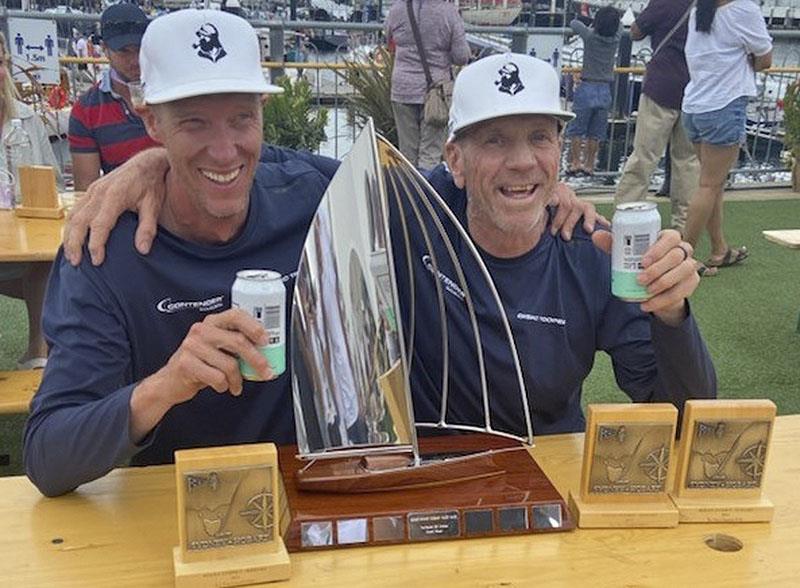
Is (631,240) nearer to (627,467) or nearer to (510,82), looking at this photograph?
(627,467)

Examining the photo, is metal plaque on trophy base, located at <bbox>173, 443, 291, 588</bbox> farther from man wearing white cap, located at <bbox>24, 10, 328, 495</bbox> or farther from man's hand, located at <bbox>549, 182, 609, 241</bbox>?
man's hand, located at <bbox>549, 182, 609, 241</bbox>

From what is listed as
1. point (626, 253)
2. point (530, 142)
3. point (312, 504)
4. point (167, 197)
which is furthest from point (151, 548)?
point (530, 142)

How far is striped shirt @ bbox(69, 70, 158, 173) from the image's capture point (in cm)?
421

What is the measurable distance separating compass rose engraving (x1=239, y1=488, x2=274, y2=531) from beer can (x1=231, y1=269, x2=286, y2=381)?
0.65ft

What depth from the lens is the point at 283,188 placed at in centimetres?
216

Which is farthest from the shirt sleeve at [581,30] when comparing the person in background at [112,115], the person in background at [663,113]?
the person in background at [112,115]

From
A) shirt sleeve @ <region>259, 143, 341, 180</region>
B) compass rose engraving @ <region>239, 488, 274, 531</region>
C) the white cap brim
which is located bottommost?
compass rose engraving @ <region>239, 488, 274, 531</region>

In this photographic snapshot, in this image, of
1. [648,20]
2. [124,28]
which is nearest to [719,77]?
[648,20]

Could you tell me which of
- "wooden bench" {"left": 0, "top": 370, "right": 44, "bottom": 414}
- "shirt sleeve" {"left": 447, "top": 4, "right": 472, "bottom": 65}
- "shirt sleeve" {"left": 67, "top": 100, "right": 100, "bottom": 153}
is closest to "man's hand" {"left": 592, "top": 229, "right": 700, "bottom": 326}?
"wooden bench" {"left": 0, "top": 370, "right": 44, "bottom": 414}

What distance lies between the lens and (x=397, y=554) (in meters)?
1.48

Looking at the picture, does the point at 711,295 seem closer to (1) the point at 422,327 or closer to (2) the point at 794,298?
(2) the point at 794,298

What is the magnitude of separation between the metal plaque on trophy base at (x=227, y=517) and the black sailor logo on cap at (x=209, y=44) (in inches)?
31.5

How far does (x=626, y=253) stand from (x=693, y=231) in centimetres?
429

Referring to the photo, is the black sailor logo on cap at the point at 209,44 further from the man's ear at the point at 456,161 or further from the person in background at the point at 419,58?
the person in background at the point at 419,58
